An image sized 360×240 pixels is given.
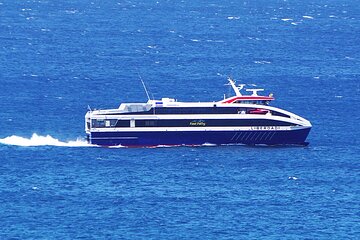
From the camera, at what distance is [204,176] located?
195m

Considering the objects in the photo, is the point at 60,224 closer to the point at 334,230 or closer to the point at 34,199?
the point at 34,199

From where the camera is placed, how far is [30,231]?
560ft

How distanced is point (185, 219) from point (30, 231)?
16.7 meters

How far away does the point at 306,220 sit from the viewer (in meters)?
178

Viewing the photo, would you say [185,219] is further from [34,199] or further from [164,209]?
[34,199]

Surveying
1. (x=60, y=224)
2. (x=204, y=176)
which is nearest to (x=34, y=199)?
(x=60, y=224)

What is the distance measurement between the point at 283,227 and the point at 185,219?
10313 mm

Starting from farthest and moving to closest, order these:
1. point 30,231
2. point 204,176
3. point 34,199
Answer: point 204,176, point 34,199, point 30,231

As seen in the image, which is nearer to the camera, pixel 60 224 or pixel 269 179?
pixel 60 224

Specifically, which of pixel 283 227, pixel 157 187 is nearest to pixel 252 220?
pixel 283 227

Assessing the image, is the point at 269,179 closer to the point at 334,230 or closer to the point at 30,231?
the point at 334,230

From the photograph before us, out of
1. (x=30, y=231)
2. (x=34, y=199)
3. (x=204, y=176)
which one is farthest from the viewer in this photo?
(x=204, y=176)

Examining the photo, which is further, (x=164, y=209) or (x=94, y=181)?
(x=94, y=181)

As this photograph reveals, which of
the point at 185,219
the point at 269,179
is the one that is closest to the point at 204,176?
the point at 269,179
